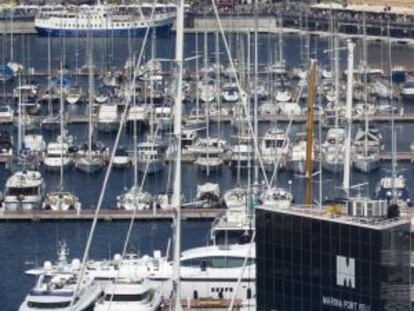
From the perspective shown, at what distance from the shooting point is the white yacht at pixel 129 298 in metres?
26.5

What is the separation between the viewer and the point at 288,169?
4022cm

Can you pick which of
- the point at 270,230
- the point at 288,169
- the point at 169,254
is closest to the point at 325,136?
the point at 288,169

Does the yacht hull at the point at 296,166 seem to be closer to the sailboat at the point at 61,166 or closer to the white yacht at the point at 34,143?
the sailboat at the point at 61,166

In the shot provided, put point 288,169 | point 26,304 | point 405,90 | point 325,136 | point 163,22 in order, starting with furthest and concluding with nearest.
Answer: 1. point 163,22
2. point 405,90
3. point 325,136
4. point 288,169
5. point 26,304

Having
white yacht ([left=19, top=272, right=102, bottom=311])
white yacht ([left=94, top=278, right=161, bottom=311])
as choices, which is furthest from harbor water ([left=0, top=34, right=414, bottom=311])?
white yacht ([left=94, top=278, right=161, bottom=311])

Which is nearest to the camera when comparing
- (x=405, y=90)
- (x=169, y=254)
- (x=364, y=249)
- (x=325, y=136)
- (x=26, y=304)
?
(x=364, y=249)

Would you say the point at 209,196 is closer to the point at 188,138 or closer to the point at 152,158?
the point at 152,158

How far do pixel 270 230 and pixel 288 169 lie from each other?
729 inches

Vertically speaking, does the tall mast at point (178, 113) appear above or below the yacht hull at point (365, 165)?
above

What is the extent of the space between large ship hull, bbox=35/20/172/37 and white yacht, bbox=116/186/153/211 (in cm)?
2677

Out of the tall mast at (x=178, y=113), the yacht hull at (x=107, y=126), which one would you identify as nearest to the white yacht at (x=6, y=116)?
the yacht hull at (x=107, y=126)

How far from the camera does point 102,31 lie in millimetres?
65312

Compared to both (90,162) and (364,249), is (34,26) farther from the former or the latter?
(364,249)

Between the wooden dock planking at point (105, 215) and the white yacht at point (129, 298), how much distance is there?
8.24 meters
